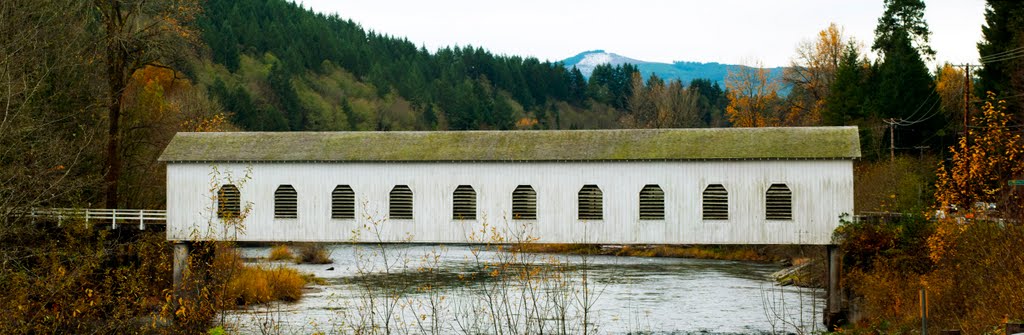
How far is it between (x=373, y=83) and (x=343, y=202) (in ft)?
207

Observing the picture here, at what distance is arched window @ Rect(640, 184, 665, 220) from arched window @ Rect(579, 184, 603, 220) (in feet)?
2.69

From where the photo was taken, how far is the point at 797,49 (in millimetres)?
47469

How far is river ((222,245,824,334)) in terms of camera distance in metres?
19.2

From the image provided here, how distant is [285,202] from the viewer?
2192 cm

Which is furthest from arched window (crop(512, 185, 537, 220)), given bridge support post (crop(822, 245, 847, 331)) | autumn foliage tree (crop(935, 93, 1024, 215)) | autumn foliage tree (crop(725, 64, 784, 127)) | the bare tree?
autumn foliage tree (crop(725, 64, 784, 127))

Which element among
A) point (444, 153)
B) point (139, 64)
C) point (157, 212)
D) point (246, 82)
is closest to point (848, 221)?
point (444, 153)

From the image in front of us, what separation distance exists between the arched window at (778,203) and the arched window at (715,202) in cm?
79

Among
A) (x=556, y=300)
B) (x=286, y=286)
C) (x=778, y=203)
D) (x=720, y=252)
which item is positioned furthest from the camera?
(x=720, y=252)

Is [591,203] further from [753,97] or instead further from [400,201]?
[753,97]

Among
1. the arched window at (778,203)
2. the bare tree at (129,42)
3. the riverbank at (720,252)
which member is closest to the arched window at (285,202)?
the bare tree at (129,42)

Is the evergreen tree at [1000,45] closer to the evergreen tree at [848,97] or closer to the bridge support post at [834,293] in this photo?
the evergreen tree at [848,97]

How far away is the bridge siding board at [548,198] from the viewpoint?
20.9 metres

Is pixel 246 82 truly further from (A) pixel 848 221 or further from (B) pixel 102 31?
(A) pixel 848 221

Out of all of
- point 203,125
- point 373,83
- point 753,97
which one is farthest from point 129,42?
point 373,83
